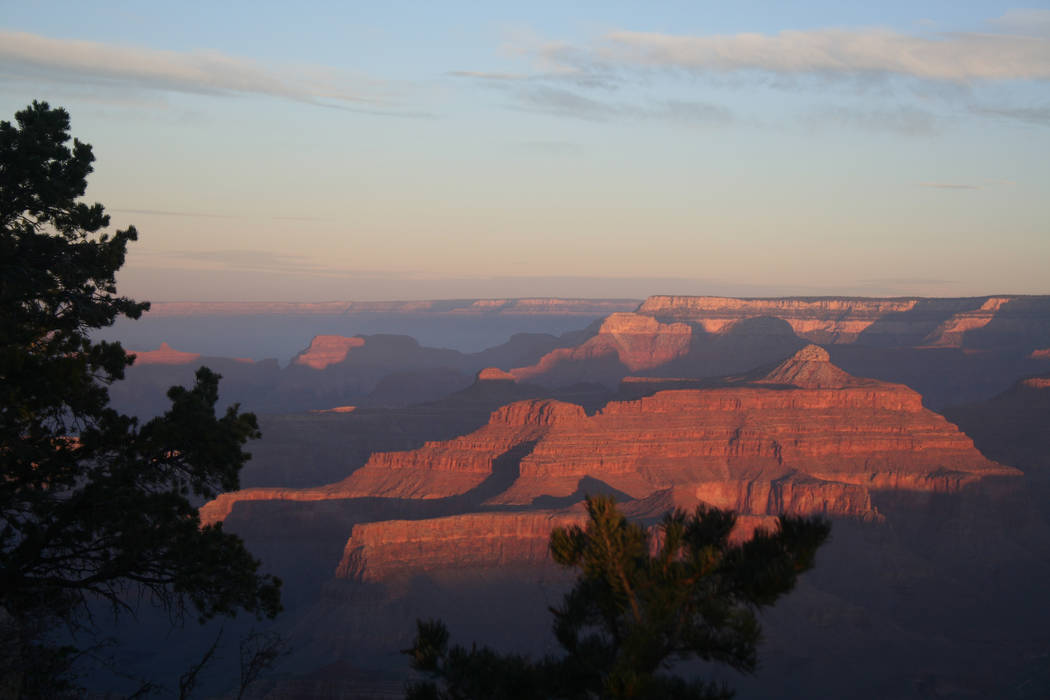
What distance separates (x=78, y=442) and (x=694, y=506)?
5520 centimetres

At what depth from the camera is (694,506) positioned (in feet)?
Result: 236

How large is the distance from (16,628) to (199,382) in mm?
5433

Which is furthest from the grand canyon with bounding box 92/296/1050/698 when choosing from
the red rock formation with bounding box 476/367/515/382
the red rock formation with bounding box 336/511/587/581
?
the red rock formation with bounding box 476/367/515/382

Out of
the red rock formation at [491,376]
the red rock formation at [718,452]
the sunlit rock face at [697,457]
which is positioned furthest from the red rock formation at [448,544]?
the red rock formation at [491,376]

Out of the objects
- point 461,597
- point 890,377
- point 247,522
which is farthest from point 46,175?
point 890,377

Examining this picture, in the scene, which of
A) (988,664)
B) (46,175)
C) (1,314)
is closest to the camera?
(1,314)

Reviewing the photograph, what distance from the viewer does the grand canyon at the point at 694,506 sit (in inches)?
2581

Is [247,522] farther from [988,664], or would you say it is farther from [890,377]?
[890,377]

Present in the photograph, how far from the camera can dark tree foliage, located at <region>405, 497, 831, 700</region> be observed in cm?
1512

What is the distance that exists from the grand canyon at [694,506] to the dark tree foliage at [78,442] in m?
32.8

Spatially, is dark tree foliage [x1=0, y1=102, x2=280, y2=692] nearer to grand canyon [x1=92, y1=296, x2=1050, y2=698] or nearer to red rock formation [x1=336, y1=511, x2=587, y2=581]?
grand canyon [x1=92, y1=296, x2=1050, y2=698]

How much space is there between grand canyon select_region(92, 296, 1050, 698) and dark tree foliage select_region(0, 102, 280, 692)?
32777 millimetres

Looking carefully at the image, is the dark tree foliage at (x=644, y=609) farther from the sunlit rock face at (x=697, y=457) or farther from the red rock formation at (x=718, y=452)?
the red rock formation at (x=718, y=452)

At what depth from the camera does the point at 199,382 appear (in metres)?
21.8
